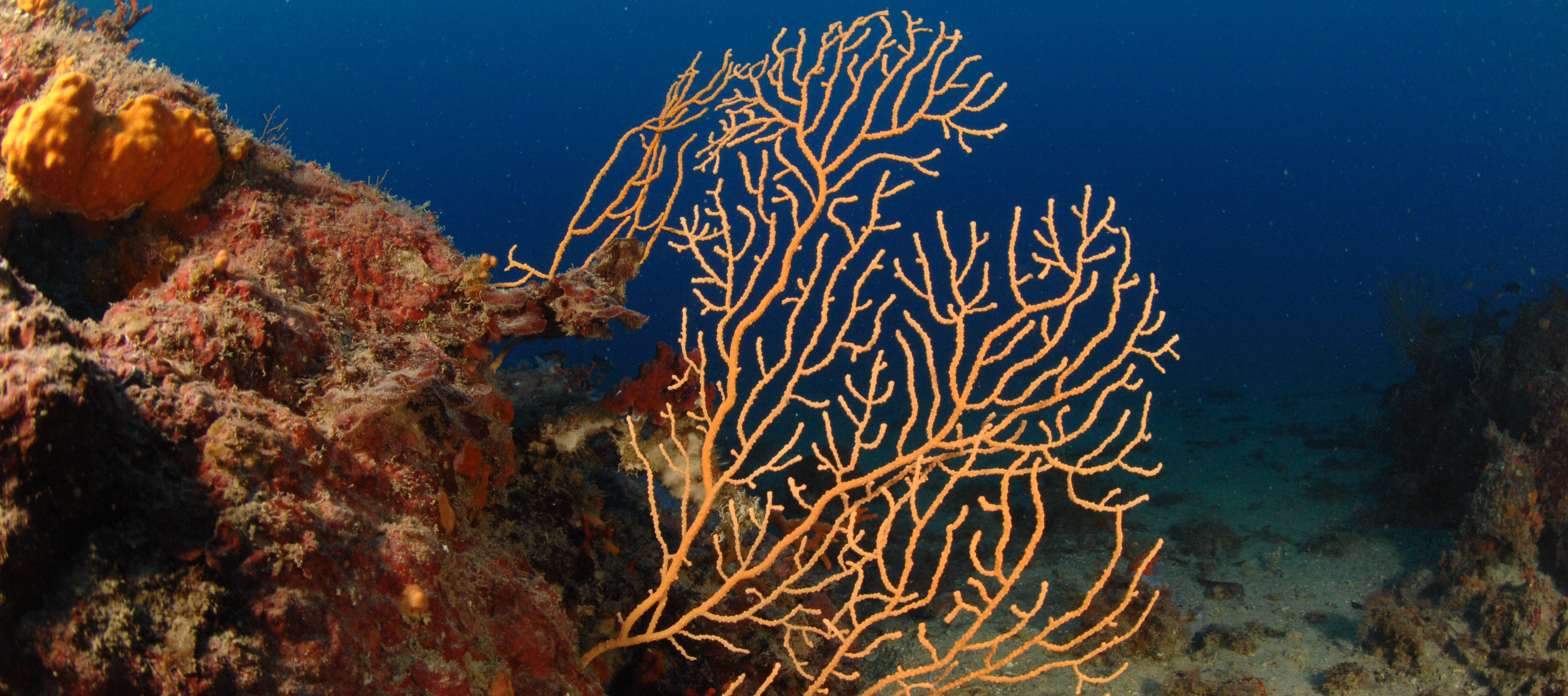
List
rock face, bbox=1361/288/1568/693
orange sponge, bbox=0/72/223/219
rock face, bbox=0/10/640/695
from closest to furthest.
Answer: rock face, bbox=0/10/640/695
orange sponge, bbox=0/72/223/219
rock face, bbox=1361/288/1568/693

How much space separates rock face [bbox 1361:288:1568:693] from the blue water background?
74571 millimetres

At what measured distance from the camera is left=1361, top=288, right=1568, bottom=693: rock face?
16.1 ft

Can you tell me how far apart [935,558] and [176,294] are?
23.5ft

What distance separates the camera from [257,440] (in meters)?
1.80

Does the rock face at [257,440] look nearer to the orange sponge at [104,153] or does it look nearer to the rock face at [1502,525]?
the orange sponge at [104,153]

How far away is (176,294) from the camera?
2346mm

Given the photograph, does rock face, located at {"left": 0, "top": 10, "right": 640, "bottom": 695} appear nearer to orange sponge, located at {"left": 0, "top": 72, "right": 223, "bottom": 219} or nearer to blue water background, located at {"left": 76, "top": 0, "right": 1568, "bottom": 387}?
orange sponge, located at {"left": 0, "top": 72, "right": 223, "bottom": 219}

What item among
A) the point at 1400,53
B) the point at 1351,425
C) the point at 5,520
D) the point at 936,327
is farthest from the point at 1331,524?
the point at 1400,53

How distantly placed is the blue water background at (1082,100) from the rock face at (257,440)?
8066 centimetres

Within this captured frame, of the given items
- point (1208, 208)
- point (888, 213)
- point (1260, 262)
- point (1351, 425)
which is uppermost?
point (1208, 208)

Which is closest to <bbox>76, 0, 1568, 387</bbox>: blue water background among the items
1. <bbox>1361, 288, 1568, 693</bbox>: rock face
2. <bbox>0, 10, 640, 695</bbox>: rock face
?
<bbox>1361, 288, 1568, 693</bbox>: rock face

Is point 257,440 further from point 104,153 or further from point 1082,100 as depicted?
point 1082,100

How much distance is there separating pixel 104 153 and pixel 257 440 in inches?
66.7

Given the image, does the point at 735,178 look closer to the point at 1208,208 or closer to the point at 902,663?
the point at 902,663
